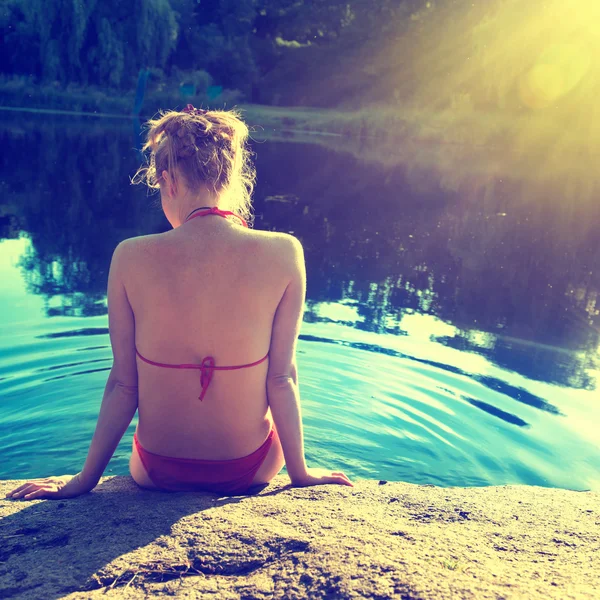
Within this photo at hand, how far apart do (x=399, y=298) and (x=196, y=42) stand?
28.3 metres

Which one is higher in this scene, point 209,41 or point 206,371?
point 209,41

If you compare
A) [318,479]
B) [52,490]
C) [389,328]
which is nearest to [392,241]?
[389,328]

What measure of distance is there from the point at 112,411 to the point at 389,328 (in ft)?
11.6

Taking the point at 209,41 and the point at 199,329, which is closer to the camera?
the point at 199,329

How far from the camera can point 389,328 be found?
219 inches

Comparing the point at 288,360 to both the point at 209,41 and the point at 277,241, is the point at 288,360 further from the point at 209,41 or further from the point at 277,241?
the point at 209,41

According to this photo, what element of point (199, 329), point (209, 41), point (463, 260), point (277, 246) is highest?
point (209, 41)

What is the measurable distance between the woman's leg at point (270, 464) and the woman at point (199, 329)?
0.07 m

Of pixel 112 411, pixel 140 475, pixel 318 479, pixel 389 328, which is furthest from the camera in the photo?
pixel 389 328

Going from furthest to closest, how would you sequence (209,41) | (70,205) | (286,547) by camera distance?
(209,41) < (70,205) < (286,547)

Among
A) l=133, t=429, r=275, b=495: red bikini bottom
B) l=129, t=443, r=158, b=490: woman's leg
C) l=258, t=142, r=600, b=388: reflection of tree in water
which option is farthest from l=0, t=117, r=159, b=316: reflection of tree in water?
l=133, t=429, r=275, b=495: red bikini bottom

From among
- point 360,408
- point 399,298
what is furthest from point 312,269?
point 360,408

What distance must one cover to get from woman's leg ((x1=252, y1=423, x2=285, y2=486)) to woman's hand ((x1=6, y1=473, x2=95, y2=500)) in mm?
557

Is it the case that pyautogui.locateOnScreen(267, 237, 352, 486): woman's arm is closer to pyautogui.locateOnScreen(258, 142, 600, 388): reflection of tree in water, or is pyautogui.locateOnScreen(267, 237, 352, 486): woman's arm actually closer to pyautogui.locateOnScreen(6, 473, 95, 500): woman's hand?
pyautogui.locateOnScreen(6, 473, 95, 500): woman's hand
